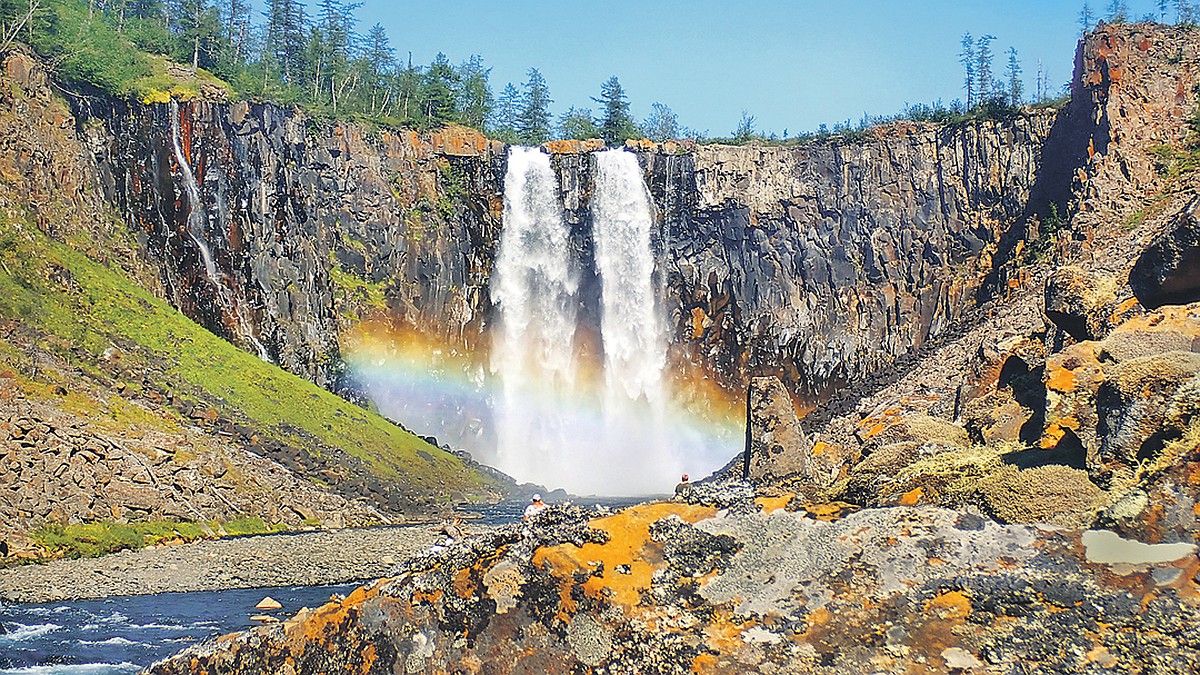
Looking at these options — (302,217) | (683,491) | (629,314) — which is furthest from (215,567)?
(629,314)

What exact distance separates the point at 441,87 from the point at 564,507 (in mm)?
109001

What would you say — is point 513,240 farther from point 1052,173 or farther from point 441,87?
point 1052,173

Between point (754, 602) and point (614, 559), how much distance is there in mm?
851

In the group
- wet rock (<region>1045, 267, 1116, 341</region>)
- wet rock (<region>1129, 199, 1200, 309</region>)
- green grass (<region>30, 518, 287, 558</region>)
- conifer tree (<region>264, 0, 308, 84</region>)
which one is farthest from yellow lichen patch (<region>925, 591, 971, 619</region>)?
conifer tree (<region>264, 0, 308, 84</region>)

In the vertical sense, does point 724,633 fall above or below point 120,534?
above

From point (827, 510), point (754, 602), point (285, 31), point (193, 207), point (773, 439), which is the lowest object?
point (773, 439)

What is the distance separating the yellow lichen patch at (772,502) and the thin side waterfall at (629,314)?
8111cm

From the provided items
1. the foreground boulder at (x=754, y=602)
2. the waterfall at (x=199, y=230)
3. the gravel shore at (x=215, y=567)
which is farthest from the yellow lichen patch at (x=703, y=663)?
the waterfall at (x=199, y=230)

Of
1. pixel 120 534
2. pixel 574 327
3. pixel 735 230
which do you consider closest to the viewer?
pixel 120 534

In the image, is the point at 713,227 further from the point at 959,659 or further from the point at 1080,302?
the point at 959,659

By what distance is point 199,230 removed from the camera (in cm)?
7650

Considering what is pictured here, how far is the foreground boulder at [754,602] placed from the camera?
16.4 ft

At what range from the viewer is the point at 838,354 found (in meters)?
86.4

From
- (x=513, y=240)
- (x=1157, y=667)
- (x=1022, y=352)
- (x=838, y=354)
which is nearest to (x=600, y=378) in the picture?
(x=513, y=240)
